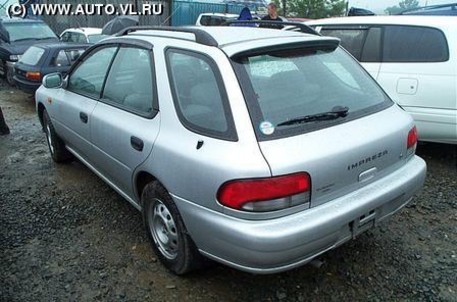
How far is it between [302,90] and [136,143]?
1136mm

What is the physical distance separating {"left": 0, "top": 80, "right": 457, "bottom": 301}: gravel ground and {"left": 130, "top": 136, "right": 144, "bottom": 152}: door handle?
844 mm

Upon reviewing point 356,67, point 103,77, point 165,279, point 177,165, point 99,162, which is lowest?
point 165,279

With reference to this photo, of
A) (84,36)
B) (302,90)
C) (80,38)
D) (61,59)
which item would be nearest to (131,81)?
(302,90)

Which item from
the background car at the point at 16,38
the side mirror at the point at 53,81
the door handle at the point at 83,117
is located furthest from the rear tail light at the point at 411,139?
the background car at the point at 16,38

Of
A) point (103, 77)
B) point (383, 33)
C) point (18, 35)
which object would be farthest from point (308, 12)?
point (103, 77)

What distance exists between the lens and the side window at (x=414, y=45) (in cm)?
428

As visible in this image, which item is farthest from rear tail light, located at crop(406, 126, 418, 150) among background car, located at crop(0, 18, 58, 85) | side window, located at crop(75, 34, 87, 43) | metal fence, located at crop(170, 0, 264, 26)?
metal fence, located at crop(170, 0, 264, 26)

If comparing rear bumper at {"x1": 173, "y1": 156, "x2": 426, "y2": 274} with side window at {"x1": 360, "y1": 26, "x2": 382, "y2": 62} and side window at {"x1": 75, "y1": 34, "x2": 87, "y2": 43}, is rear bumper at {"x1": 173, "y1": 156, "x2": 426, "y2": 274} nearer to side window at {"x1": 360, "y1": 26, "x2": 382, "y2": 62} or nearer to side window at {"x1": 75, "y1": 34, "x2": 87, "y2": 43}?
side window at {"x1": 360, "y1": 26, "x2": 382, "y2": 62}

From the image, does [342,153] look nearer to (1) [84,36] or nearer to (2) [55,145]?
(2) [55,145]

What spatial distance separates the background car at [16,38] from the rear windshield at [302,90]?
8713 millimetres

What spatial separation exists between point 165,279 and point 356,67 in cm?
200

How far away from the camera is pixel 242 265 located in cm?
218

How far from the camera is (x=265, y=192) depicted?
206cm

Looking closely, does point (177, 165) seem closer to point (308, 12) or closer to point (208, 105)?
point (208, 105)
